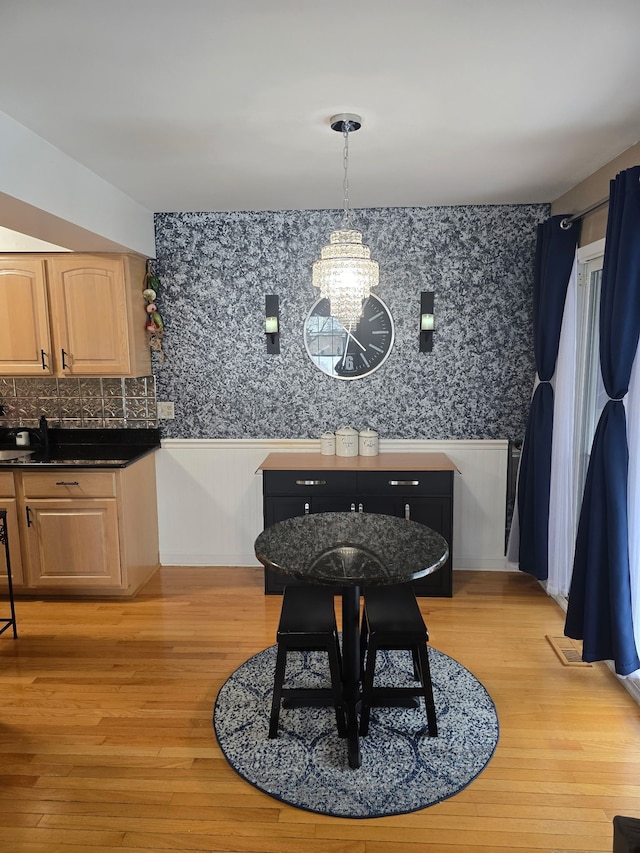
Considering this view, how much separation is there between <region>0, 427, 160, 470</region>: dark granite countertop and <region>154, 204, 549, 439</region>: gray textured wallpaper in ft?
0.96

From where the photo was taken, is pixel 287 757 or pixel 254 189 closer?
pixel 287 757

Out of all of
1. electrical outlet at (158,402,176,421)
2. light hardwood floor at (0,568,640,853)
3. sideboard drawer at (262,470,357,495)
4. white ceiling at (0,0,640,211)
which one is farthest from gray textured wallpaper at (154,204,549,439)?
light hardwood floor at (0,568,640,853)

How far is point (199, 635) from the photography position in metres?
3.16

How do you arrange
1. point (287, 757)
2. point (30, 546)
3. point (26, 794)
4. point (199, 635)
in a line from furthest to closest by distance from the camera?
point (30, 546) → point (199, 635) → point (287, 757) → point (26, 794)

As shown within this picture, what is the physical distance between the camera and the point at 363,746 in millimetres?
2248

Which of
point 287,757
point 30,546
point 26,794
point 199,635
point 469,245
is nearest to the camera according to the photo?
point 26,794

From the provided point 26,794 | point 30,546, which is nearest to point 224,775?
point 26,794

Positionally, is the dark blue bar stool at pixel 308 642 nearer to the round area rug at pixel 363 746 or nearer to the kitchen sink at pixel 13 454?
the round area rug at pixel 363 746

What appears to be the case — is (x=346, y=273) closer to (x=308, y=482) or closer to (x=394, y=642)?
(x=394, y=642)

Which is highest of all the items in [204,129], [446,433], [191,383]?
[204,129]

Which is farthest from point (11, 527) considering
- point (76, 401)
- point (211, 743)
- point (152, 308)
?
point (211, 743)

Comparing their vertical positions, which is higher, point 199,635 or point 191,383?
point 191,383

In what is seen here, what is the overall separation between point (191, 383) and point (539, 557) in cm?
255

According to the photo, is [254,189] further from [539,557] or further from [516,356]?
[539,557]
